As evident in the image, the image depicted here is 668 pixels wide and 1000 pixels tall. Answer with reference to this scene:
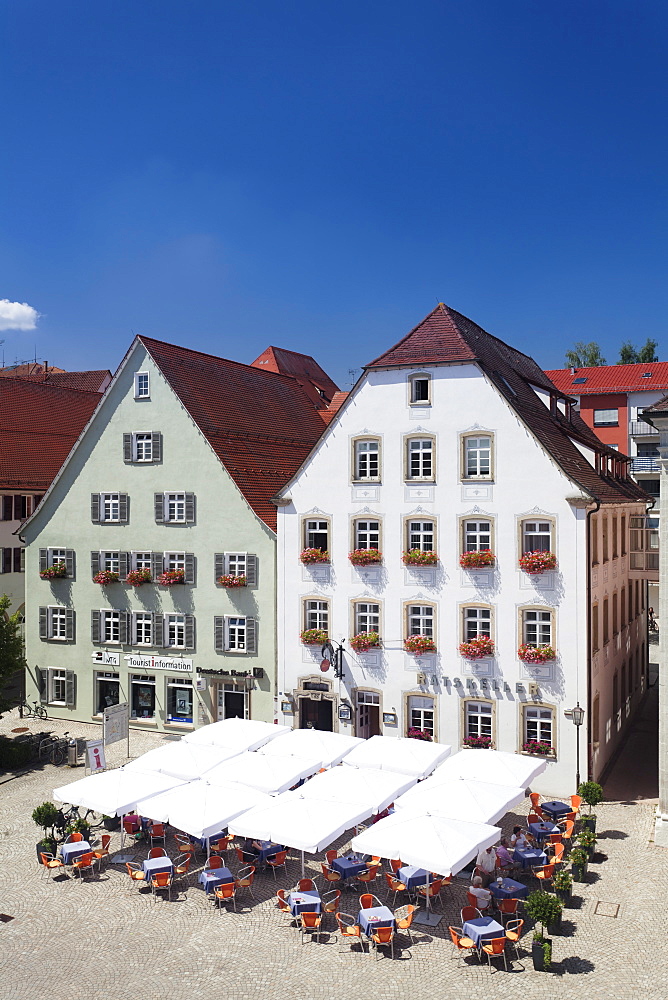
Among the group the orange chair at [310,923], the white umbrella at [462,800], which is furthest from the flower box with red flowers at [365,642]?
→ the orange chair at [310,923]

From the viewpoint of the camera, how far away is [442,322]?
93.0 feet

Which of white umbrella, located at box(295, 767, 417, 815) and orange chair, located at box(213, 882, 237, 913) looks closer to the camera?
orange chair, located at box(213, 882, 237, 913)

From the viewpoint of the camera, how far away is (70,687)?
34.1 metres

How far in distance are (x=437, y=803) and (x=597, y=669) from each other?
391 inches

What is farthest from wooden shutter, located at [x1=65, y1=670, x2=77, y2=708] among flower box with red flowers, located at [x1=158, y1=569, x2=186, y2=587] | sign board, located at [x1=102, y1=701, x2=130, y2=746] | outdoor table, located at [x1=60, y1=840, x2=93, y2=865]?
outdoor table, located at [x1=60, y1=840, x2=93, y2=865]

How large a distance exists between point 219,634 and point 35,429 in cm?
1909

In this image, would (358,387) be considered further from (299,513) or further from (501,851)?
(501,851)

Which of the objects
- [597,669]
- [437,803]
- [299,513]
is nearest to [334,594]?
[299,513]

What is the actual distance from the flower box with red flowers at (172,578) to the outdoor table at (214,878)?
1433 centimetres

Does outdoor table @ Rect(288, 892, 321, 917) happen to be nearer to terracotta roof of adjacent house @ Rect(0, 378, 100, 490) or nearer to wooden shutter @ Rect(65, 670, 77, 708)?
wooden shutter @ Rect(65, 670, 77, 708)

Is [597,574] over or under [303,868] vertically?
over

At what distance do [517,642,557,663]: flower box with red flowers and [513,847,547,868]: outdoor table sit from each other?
22.3 feet

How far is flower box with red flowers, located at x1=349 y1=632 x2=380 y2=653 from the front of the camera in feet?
91.9

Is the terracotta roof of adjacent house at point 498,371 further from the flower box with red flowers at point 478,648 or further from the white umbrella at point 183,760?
the white umbrella at point 183,760
